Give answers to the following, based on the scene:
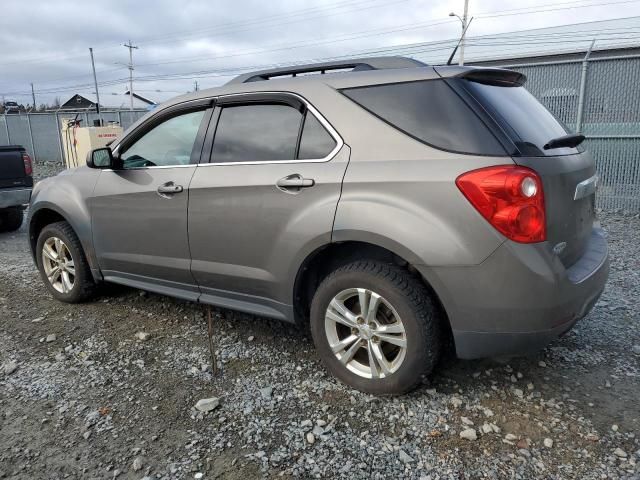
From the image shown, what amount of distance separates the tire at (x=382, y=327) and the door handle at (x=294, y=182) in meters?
0.51

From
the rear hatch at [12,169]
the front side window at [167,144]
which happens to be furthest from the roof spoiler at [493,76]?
the rear hatch at [12,169]

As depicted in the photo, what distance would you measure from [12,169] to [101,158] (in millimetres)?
4394

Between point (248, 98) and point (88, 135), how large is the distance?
1204cm

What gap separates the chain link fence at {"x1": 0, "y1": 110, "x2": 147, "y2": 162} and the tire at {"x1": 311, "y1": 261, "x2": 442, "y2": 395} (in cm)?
1801

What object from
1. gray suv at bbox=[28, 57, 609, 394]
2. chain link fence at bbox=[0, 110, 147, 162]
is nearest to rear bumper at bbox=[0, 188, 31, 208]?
gray suv at bbox=[28, 57, 609, 394]

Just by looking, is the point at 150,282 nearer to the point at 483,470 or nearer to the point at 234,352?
the point at 234,352

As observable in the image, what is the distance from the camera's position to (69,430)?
8.72 ft


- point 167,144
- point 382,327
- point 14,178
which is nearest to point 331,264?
point 382,327

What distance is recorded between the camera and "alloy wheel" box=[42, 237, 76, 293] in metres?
4.43

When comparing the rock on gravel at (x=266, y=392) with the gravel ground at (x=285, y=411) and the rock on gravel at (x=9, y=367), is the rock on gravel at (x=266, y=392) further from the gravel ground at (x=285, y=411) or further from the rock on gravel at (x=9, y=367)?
the rock on gravel at (x=9, y=367)

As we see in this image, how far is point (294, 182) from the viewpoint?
9.52 feet

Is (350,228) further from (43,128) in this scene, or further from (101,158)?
(43,128)

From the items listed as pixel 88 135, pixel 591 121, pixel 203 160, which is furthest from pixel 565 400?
pixel 88 135

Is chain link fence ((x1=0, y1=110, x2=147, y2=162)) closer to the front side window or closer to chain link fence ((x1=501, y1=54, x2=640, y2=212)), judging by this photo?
chain link fence ((x1=501, y1=54, x2=640, y2=212))
